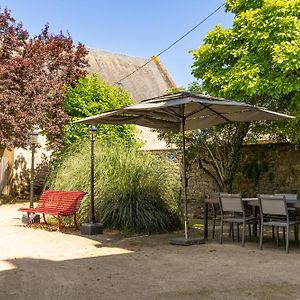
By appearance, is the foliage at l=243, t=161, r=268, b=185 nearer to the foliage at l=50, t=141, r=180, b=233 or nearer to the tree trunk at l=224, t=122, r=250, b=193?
the tree trunk at l=224, t=122, r=250, b=193

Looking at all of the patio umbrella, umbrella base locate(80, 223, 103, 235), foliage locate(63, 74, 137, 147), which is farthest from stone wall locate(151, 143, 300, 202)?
umbrella base locate(80, 223, 103, 235)

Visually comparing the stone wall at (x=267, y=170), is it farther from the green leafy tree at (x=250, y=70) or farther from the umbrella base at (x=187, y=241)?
the umbrella base at (x=187, y=241)

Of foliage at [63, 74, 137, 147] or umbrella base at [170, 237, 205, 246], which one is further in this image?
foliage at [63, 74, 137, 147]

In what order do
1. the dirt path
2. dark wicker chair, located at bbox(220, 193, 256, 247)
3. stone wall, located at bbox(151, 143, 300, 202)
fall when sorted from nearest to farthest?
the dirt path → dark wicker chair, located at bbox(220, 193, 256, 247) → stone wall, located at bbox(151, 143, 300, 202)

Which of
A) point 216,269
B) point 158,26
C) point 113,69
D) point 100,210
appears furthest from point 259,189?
point 113,69

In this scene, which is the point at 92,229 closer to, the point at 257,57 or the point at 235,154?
the point at 235,154

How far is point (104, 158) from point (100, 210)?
1422mm

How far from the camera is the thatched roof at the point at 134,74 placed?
80.5 ft

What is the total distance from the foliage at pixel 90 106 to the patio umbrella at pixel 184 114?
253 inches

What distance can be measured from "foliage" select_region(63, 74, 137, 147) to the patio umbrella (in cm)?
643

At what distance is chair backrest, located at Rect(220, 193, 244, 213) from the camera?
726 cm

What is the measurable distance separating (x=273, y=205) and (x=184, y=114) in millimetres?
2410

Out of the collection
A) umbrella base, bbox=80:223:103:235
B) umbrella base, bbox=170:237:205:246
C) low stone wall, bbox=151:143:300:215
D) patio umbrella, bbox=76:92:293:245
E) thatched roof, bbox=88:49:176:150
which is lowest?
umbrella base, bbox=170:237:205:246

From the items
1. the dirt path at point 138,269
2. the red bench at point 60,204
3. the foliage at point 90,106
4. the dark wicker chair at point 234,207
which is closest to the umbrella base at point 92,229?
the dirt path at point 138,269
